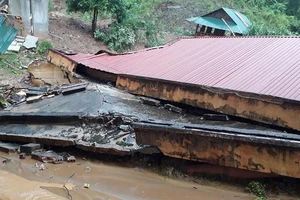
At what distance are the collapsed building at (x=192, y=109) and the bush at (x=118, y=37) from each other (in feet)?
29.9

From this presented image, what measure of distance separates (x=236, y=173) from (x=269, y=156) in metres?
0.64

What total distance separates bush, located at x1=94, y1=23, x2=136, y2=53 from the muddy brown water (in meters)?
13.3

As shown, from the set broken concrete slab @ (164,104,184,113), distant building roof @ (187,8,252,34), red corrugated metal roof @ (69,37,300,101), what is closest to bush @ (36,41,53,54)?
red corrugated metal roof @ (69,37,300,101)

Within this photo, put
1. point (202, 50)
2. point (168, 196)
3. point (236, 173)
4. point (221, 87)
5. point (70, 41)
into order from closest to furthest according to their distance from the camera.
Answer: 1. point (168, 196)
2. point (236, 173)
3. point (221, 87)
4. point (202, 50)
5. point (70, 41)

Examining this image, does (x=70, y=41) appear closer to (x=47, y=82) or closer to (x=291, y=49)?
(x=47, y=82)

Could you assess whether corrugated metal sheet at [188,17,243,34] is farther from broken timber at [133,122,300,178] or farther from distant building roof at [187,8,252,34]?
broken timber at [133,122,300,178]

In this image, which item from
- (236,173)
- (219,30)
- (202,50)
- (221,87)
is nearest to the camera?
(236,173)

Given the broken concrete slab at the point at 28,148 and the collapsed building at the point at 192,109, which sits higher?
the collapsed building at the point at 192,109

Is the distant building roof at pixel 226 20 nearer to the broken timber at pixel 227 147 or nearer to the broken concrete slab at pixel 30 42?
the broken concrete slab at pixel 30 42

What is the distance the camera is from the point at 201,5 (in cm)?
2903

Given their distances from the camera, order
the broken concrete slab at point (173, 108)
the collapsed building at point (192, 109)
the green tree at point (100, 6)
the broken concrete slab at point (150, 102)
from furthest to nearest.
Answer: the green tree at point (100, 6) → the broken concrete slab at point (150, 102) → the broken concrete slab at point (173, 108) → the collapsed building at point (192, 109)

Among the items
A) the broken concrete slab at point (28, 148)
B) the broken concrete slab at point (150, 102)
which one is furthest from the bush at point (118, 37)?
the broken concrete slab at point (28, 148)

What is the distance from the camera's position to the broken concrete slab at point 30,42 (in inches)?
609

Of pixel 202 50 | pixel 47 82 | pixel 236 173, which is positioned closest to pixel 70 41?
pixel 47 82
